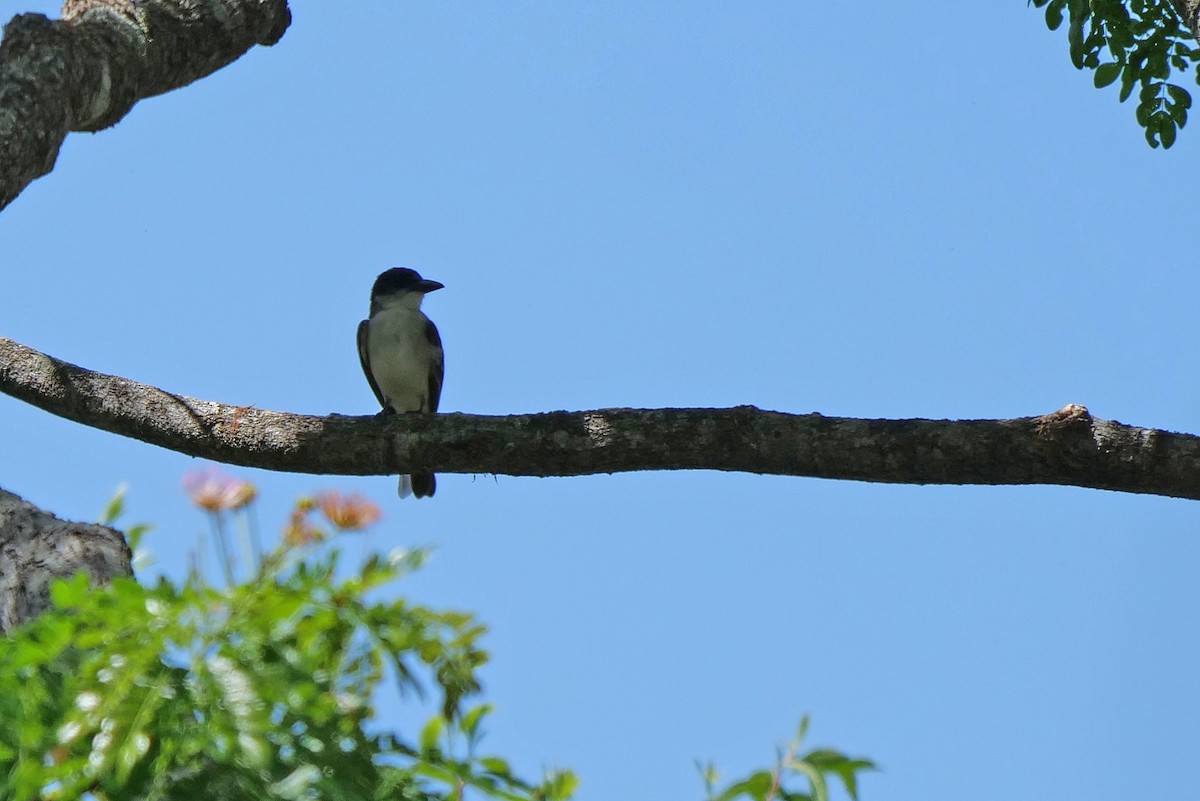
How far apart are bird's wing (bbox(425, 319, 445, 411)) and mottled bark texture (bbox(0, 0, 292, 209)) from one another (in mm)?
3357

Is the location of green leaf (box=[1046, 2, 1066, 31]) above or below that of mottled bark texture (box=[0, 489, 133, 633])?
above

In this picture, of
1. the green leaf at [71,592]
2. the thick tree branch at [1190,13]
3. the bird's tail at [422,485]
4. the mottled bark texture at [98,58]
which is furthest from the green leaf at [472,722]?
the bird's tail at [422,485]

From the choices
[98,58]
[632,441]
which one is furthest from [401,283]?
[632,441]

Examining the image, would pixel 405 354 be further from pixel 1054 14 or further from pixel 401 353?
pixel 1054 14

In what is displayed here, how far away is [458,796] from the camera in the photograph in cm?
174

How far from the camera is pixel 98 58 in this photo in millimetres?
4996

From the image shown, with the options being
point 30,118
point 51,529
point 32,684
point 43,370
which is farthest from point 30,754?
point 43,370

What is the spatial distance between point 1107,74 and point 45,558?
4.45 metres

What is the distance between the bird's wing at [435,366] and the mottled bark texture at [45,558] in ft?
17.9

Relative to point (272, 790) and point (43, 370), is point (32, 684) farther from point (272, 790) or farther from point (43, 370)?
point (43, 370)

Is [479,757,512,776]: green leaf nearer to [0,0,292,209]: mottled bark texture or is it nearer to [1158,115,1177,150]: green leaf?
[0,0,292,209]: mottled bark texture

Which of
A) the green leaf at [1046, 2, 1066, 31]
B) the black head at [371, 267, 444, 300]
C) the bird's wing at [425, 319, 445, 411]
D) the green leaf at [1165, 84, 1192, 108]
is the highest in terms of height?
the green leaf at [1046, 2, 1066, 31]

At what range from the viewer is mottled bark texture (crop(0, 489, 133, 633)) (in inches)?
134

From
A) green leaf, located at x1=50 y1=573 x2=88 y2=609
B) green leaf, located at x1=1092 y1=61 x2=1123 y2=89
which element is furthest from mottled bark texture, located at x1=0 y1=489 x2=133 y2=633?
green leaf, located at x1=1092 y1=61 x2=1123 y2=89
